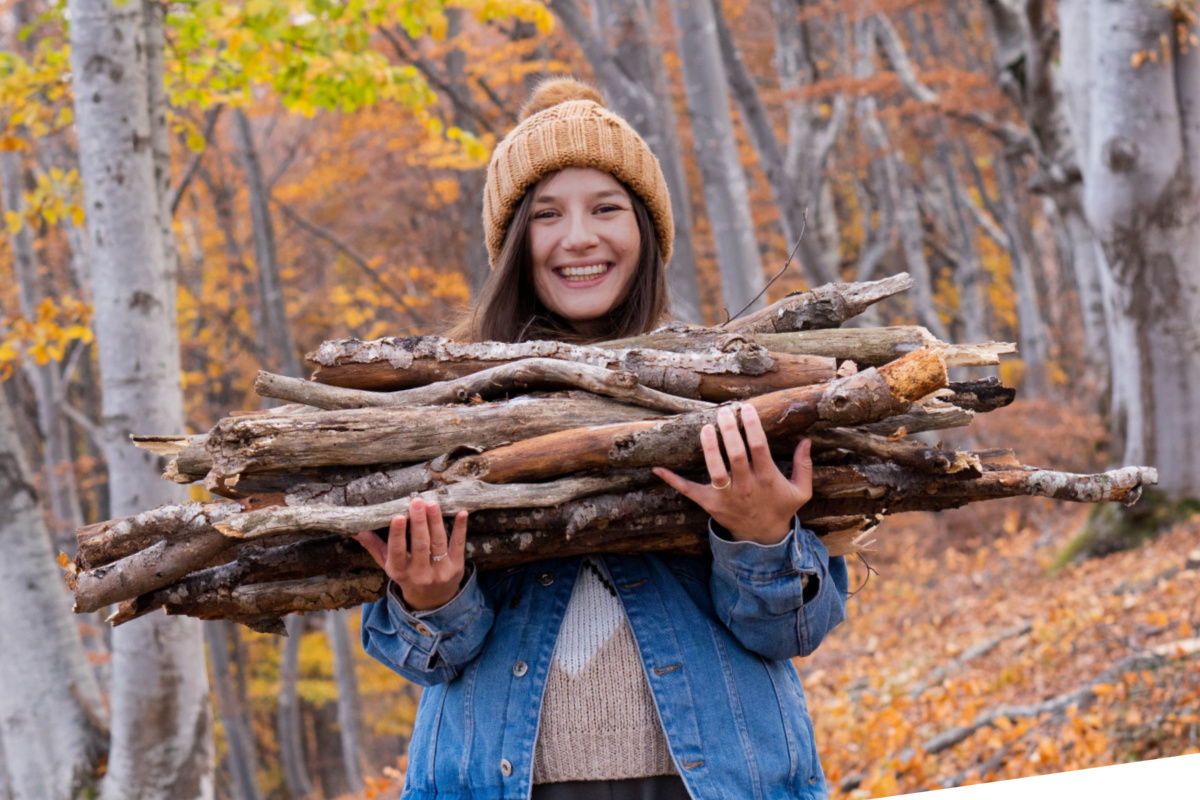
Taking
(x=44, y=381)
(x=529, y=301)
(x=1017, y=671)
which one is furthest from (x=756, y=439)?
(x=44, y=381)

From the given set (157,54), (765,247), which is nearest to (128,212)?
(157,54)

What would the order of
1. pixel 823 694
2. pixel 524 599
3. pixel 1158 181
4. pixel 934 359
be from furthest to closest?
pixel 823 694
pixel 1158 181
pixel 524 599
pixel 934 359

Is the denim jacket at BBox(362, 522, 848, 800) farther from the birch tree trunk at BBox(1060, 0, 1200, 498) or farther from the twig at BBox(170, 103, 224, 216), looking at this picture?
the birch tree trunk at BBox(1060, 0, 1200, 498)

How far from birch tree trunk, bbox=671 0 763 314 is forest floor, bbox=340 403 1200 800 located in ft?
6.49

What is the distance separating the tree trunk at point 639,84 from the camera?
4.83 m

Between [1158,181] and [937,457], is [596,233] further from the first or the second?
[1158,181]

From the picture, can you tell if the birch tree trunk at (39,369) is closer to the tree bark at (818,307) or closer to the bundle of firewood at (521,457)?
the bundle of firewood at (521,457)

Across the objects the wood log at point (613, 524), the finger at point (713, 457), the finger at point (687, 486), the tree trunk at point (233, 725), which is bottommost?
the tree trunk at point (233, 725)

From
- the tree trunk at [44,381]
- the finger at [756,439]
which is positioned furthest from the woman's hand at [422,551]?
the tree trunk at [44,381]

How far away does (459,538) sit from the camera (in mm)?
1526

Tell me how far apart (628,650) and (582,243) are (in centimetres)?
85

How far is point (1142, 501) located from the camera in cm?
627

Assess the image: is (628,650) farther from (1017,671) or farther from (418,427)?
(1017,671)

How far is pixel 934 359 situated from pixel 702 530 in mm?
489
